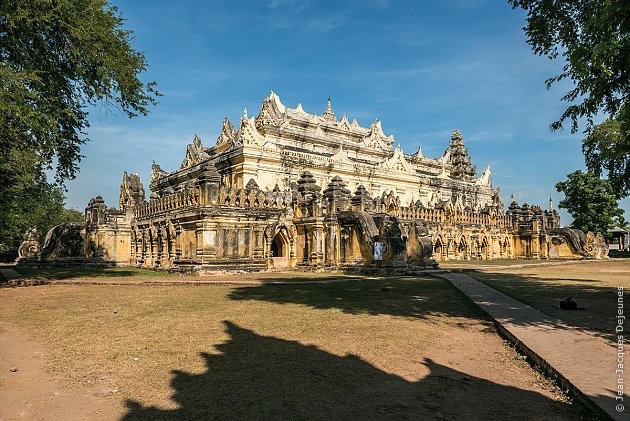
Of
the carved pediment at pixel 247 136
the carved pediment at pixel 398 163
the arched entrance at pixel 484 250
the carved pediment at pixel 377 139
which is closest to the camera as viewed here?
the arched entrance at pixel 484 250

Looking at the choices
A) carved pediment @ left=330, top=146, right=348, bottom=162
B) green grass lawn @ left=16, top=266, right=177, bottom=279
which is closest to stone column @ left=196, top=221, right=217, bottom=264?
green grass lawn @ left=16, top=266, right=177, bottom=279

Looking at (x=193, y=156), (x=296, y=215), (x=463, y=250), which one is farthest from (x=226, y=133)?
(x=463, y=250)

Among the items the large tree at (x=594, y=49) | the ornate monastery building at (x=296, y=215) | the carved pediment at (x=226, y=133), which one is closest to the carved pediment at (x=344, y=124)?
the ornate monastery building at (x=296, y=215)

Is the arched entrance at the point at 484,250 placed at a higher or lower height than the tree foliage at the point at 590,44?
lower

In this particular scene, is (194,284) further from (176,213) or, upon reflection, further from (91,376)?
(91,376)

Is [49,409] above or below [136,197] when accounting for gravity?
below

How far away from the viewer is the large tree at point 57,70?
560 inches

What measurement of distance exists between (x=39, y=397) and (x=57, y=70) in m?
15.8

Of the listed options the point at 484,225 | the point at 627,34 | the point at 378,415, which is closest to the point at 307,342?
the point at 378,415

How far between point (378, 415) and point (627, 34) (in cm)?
772

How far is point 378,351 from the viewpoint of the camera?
271 inches

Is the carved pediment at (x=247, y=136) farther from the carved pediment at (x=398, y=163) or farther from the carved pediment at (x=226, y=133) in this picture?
the carved pediment at (x=398, y=163)

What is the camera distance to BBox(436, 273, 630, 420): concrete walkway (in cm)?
463

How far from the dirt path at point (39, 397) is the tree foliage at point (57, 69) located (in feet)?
31.7
